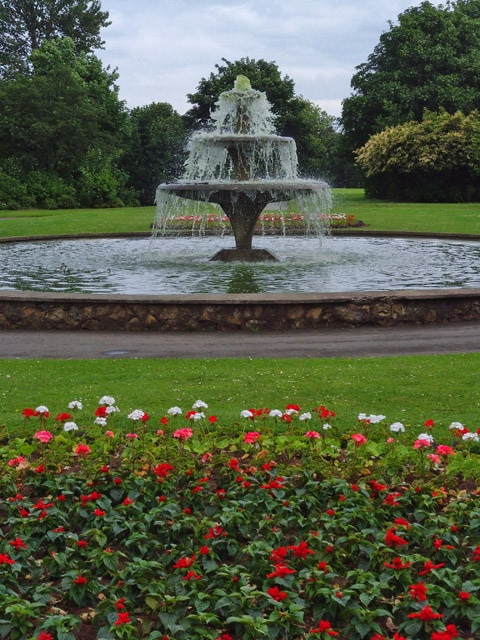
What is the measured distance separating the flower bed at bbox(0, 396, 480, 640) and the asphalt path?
10.7ft

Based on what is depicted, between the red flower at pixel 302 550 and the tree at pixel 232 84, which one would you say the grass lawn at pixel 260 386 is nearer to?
the red flower at pixel 302 550

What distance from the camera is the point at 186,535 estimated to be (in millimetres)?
4988

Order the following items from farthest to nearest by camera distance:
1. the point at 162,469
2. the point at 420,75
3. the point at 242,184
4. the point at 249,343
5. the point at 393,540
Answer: the point at 420,75 → the point at 242,184 → the point at 249,343 → the point at 162,469 → the point at 393,540

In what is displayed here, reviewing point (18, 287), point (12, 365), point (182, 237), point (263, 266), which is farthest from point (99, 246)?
point (12, 365)

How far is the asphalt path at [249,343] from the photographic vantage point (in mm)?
10125

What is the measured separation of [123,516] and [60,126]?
4317 centimetres

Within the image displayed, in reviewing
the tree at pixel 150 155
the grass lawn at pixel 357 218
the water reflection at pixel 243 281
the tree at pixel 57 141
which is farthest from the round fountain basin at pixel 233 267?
the tree at pixel 150 155

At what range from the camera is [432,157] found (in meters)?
42.4

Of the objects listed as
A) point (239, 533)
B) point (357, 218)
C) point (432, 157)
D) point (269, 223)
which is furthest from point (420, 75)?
point (239, 533)

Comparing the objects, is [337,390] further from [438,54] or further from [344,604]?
[438,54]

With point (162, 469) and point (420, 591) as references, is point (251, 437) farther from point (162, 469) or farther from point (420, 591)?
point (420, 591)

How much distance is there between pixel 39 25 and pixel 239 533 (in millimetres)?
66601

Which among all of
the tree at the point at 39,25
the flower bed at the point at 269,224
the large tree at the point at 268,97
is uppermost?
the tree at the point at 39,25

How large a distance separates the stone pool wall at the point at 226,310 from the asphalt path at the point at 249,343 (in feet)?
0.55
